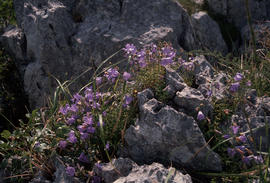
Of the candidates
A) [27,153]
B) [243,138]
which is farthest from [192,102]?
[27,153]

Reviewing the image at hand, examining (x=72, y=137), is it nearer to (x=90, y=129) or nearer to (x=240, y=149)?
(x=90, y=129)

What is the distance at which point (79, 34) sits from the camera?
14.9 ft

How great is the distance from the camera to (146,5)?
15.3ft

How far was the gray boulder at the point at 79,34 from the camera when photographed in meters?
4.38

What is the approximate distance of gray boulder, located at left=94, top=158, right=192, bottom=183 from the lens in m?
2.13

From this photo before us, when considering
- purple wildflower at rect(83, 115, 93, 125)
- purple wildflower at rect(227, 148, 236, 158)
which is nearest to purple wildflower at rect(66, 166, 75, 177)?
purple wildflower at rect(83, 115, 93, 125)

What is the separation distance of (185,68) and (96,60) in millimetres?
1764

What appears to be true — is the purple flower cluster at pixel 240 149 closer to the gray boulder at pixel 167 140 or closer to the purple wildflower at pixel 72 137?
the gray boulder at pixel 167 140

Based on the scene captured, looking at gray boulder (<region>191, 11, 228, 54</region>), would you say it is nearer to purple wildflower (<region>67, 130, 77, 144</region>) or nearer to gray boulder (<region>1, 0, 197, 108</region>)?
gray boulder (<region>1, 0, 197, 108</region>)

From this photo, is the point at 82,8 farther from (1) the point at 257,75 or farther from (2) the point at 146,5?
(1) the point at 257,75

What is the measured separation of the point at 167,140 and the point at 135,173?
0.45 metres

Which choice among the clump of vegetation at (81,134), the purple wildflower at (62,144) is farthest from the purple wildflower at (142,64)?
the purple wildflower at (62,144)

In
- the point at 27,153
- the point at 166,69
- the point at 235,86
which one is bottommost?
the point at 27,153

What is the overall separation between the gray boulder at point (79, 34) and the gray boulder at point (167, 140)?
2.00 metres
